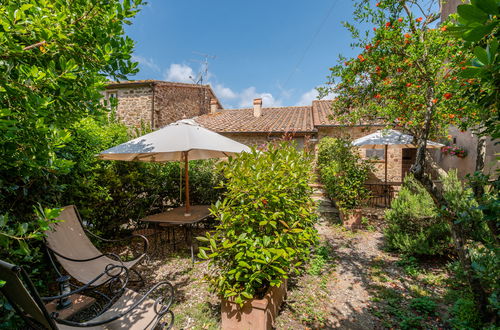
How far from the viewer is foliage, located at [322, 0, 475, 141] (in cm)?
288

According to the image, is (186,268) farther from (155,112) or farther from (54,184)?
(155,112)

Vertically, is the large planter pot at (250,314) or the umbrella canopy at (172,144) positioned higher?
the umbrella canopy at (172,144)

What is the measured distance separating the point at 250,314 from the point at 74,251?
2.35 metres

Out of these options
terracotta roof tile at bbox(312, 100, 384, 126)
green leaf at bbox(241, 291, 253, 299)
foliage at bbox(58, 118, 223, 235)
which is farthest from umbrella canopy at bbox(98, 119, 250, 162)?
terracotta roof tile at bbox(312, 100, 384, 126)

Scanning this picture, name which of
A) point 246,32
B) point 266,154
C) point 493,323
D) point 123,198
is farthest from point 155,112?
point 493,323

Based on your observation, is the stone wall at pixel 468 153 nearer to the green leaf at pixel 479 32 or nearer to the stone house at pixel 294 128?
the stone house at pixel 294 128

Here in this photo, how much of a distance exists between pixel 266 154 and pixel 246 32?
13729 millimetres

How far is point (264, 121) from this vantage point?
572 inches

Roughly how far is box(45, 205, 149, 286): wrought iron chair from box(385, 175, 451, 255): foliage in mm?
4596

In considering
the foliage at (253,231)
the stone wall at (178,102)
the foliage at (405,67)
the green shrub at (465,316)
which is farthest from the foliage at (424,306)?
the stone wall at (178,102)

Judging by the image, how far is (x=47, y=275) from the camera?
2652 mm

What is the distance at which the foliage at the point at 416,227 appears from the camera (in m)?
4.08

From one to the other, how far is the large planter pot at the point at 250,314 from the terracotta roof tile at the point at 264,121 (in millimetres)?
9696

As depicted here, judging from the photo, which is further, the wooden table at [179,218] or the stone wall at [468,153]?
the stone wall at [468,153]
